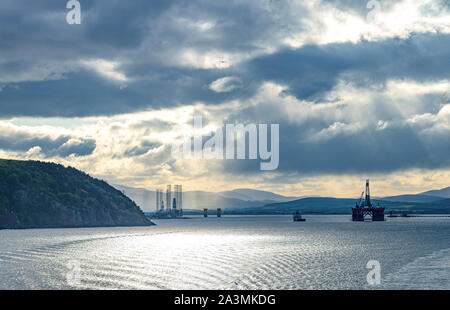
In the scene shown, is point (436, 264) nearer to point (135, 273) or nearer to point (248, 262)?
point (248, 262)

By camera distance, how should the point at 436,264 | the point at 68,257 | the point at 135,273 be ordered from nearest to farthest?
the point at 135,273 < the point at 436,264 < the point at 68,257
